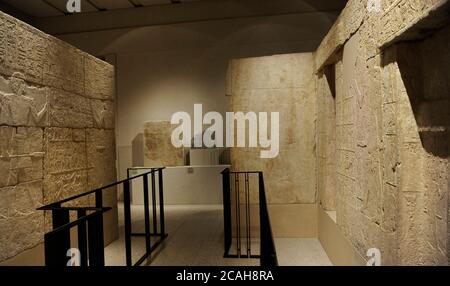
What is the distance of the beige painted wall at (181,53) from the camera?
24.6 ft

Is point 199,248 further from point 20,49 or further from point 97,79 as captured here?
point 20,49

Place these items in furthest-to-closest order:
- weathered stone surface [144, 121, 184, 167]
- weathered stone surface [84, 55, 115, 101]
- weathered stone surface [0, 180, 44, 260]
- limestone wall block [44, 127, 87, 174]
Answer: weathered stone surface [144, 121, 184, 167], weathered stone surface [84, 55, 115, 101], limestone wall block [44, 127, 87, 174], weathered stone surface [0, 180, 44, 260]

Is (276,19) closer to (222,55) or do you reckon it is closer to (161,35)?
(222,55)

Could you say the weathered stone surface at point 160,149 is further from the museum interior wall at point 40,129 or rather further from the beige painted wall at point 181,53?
the museum interior wall at point 40,129

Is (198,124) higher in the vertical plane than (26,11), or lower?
lower

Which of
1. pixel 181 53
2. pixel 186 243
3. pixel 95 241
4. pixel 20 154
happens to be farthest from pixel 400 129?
pixel 181 53

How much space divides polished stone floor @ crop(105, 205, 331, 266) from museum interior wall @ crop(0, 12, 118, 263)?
28.4 inches

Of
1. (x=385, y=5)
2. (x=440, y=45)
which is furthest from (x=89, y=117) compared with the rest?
(x=440, y=45)

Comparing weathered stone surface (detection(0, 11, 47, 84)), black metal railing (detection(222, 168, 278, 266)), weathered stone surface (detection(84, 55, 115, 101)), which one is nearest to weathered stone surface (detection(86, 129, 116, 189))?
weathered stone surface (detection(84, 55, 115, 101))

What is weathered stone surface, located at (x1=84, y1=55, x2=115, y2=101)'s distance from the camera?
14.8 feet

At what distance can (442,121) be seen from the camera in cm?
198

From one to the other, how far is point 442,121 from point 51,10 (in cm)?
864

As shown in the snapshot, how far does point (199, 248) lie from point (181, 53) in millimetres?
4906

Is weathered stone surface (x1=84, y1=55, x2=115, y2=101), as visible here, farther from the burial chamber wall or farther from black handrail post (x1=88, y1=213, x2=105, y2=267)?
the burial chamber wall
